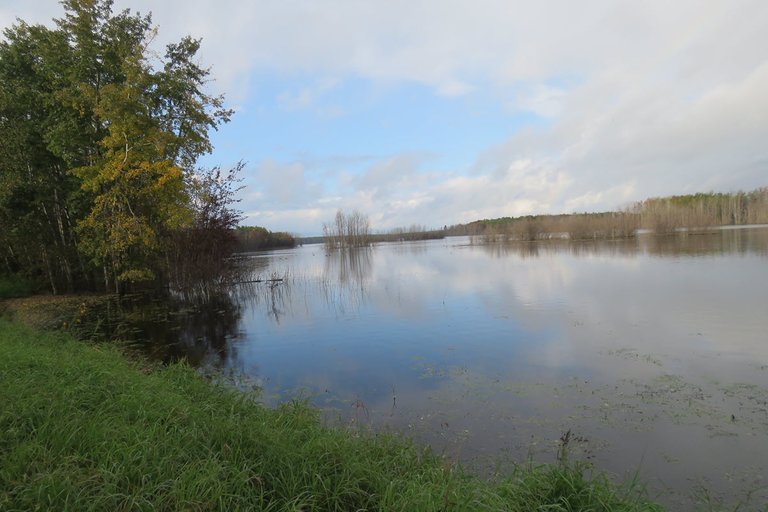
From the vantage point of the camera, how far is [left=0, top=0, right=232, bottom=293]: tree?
1544 centimetres

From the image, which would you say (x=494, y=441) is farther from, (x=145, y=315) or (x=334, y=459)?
(x=145, y=315)

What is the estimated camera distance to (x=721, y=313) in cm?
1059

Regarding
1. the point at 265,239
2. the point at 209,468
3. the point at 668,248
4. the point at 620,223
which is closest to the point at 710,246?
the point at 668,248

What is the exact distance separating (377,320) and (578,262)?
53.3 ft

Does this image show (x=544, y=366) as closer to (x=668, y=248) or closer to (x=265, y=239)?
(x=668, y=248)

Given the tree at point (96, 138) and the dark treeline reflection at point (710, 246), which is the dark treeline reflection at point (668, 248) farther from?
the tree at point (96, 138)

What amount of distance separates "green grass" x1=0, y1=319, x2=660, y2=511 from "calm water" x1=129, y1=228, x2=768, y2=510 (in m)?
1.01

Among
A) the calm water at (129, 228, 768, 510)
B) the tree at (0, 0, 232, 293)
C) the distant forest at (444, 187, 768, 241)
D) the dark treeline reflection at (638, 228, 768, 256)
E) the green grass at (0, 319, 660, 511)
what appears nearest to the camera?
the green grass at (0, 319, 660, 511)

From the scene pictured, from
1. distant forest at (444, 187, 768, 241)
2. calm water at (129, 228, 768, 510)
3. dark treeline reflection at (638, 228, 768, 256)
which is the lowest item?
calm water at (129, 228, 768, 510)

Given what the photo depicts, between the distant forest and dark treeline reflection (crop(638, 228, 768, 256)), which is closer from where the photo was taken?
dark treeline reflection (crop(638, 228, 768, 256))

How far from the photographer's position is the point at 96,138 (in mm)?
16891

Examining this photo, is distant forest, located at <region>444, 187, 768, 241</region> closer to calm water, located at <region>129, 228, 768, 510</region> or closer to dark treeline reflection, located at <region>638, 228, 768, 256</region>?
dark treeline reflection, located at <region>638, 228, 768, 256</region>

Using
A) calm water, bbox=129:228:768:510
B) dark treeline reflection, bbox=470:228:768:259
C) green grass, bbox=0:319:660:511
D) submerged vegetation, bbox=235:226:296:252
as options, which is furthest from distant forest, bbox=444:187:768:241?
green grass, bbox=0:319:660:511

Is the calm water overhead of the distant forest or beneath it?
beneath
